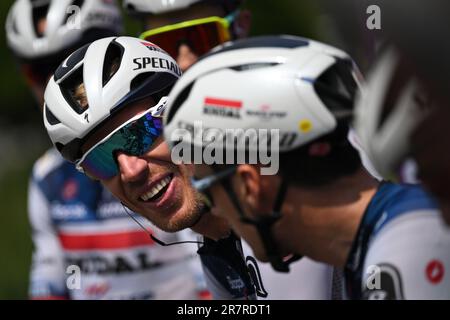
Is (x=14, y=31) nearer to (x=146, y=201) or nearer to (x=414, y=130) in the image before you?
(x=146, y=201)

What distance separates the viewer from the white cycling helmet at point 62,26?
6.80 m

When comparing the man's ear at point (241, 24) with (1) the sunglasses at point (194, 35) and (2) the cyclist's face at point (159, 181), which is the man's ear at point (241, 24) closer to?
(1) the sunglasses at point (194, 35)

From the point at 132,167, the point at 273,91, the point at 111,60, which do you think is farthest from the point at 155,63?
the point at 273,91

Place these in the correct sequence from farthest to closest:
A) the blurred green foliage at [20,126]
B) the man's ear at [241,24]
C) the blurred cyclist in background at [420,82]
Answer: the blurred green foliage at [20,126] → the man's ear at [241,24] → the blurred cyclist in background at [420,82]

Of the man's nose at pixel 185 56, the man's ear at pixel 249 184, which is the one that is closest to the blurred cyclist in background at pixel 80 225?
the man's nose at pixel 185 56

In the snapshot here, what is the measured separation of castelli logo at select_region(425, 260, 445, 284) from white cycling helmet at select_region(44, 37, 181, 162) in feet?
5.39

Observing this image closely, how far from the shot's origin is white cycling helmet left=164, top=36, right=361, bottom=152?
2.98 meters

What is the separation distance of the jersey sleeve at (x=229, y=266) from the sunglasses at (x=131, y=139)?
56cm

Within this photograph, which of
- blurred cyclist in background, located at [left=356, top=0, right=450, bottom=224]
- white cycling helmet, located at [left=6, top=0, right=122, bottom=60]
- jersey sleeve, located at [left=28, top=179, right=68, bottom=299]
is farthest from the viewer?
white cycling helmet, located at [left=6, top=0, right=122, bottom=60]

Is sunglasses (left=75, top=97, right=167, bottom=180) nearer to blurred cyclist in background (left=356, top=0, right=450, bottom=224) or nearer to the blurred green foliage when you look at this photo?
blurred cyclist in background (left=356, top=0, right=450, bottom=224)

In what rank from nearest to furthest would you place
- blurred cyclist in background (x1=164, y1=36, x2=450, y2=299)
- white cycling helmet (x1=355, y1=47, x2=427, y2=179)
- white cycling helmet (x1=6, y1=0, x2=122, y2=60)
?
1. white cycling helmet (x1=355, y1=47, x2=427, y2=179)
2. blurred cyclist in background (x1=164, y1=36, x2=450, y2=299)
3. white cycling helmet (x1=6, y1=0, x2=122, y2=60)

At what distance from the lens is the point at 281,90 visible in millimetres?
2980

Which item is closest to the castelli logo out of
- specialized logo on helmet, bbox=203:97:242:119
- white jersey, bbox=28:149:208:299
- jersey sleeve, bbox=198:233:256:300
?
specialized logo on helmet, bbox=203:97:242:119

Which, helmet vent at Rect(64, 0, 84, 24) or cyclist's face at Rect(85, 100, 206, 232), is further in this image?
helmet vent at Rect(64, 0, 84, 24)
